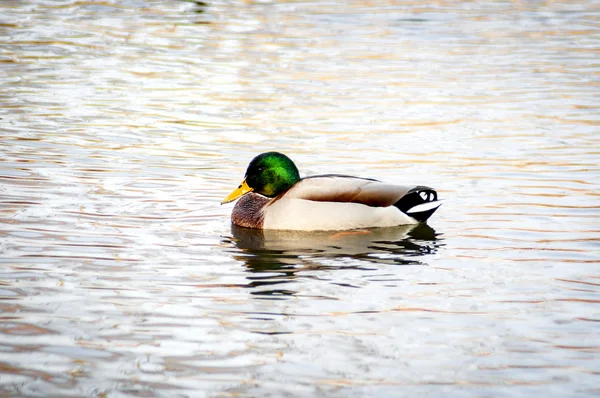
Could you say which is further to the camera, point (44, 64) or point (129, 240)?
point (44, 64)

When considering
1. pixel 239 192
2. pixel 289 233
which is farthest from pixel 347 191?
pixel 239 192

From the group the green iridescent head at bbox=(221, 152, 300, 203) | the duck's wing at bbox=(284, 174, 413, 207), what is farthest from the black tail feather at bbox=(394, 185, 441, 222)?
the green iridescent head at bbox=(221, 152, 300, 203)

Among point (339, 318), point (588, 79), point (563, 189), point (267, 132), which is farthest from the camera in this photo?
point (588, 79)

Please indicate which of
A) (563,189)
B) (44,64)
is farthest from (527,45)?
(563,189)

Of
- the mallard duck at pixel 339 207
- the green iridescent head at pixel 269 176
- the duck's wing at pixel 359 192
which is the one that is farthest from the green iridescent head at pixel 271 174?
the duck's wing at pixel 359 192

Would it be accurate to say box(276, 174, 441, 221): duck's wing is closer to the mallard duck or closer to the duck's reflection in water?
the mallard duck

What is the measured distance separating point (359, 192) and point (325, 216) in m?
0.34

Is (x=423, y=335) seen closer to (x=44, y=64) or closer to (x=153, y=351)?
(x=153, y=351)

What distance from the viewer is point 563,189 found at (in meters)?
10.7

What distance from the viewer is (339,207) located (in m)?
9.15

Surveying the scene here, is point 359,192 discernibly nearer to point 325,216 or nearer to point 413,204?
point 325,216

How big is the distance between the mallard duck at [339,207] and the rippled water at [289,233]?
0.12m

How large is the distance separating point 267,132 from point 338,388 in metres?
8.30

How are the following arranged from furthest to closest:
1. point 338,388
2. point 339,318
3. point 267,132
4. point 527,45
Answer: point 527,45
point 267,132
point 339,318
point 338,388
